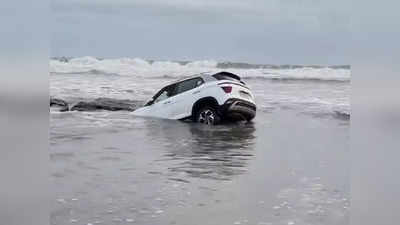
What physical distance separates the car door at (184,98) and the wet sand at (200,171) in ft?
0.21

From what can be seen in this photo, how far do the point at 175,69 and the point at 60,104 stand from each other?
25.6 inches

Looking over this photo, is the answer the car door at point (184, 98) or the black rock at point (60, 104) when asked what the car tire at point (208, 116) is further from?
the black rock at point (60, 104)

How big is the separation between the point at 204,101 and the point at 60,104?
0.78 metres

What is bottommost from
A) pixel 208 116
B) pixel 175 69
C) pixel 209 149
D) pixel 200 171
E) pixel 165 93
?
pixel 200 171

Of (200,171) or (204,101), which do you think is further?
(204,101)

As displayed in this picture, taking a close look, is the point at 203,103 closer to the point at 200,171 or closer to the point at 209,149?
the point at 209,149

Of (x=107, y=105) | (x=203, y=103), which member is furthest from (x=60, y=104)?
(x=203, y=103)

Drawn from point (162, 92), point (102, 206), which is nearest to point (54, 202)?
point (102, 206)

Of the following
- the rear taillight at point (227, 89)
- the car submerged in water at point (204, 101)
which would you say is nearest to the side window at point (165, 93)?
the car submerged in water at point (204, 101)

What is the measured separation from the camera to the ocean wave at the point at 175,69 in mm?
3480

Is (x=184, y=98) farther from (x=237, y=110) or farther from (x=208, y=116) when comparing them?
(x=237, y=110)

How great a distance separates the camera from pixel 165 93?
3.60 metres

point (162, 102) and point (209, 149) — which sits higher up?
point (162, 102)
